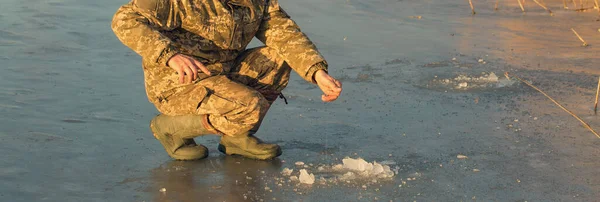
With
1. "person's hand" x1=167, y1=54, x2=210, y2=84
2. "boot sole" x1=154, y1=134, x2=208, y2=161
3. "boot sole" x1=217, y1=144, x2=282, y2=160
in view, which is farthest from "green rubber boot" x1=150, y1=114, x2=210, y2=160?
"person's hand" x1=167, y1=54, x2=210, y2=84

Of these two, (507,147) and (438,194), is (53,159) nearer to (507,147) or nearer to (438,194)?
(438,194)

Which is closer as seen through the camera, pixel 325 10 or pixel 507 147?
pixel 507 147

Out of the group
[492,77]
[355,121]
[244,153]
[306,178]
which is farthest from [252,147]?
[492,77]

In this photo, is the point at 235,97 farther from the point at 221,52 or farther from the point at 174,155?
the point at 174,155

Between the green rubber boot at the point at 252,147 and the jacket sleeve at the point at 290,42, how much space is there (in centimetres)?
40

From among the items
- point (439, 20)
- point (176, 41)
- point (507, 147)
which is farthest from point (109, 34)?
point (507, 147)

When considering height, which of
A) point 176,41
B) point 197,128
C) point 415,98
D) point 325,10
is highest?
point 176,41

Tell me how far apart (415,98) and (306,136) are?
114 cm

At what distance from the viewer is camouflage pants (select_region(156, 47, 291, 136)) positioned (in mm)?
4496

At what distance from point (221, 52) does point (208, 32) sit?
0.16 m

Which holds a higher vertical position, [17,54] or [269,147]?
[269,147]

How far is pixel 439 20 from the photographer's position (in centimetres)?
939

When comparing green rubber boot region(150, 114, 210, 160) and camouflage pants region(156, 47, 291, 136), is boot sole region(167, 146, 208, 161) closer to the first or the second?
green rubber boot region(150, 114, 210, 160)

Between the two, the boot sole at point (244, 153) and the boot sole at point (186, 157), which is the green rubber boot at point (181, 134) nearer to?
the boot sole at point (186, 157)
